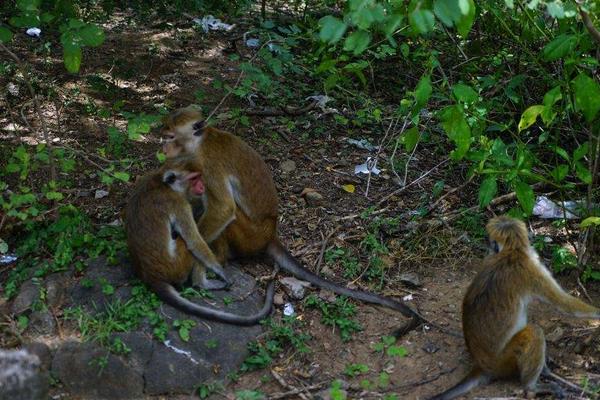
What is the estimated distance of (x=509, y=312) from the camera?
5.00 m

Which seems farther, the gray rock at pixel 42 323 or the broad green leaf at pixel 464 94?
the broad green leaf at pixel 464 94

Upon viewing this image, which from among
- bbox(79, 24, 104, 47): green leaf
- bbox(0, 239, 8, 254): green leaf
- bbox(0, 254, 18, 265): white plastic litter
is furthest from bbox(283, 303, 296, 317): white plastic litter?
bbox(79, 24, 104, 47): green leaf

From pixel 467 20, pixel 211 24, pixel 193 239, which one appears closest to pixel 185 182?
pixel 193 239

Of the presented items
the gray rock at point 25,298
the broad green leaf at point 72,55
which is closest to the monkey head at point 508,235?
the broad green leaf at point 72,55

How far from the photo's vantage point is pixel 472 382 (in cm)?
509

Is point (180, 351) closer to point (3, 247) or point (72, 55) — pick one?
point (3, 247)

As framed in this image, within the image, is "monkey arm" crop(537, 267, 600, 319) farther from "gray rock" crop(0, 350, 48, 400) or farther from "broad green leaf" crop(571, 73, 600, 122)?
"gray rock" crop(0, 350, 48, 400)

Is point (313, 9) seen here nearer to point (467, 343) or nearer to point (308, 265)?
point (308, 265)

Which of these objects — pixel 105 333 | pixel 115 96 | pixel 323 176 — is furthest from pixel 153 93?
pixel 105 333

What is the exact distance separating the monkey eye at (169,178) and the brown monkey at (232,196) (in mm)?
172

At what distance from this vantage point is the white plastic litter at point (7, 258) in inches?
246

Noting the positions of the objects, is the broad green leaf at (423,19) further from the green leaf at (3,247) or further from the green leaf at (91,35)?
the green leaf at (3,247)

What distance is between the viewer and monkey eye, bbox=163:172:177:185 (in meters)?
5.79

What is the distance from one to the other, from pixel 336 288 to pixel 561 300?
5.97 ft
